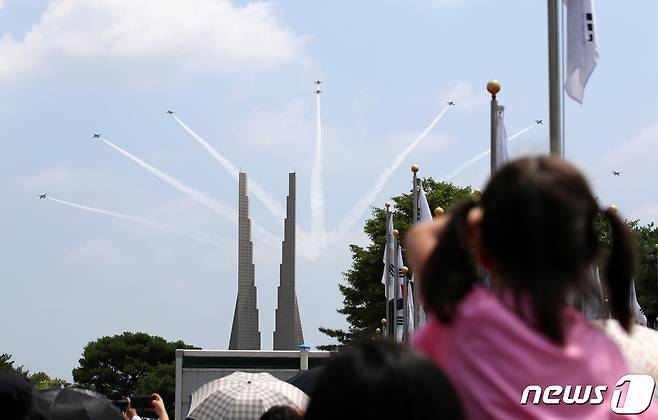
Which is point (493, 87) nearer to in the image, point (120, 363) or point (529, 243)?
point (529, 243)

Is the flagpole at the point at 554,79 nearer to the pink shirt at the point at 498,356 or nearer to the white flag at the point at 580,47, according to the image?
the white flag at the point at 580,47

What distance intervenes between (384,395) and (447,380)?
0.52 feet

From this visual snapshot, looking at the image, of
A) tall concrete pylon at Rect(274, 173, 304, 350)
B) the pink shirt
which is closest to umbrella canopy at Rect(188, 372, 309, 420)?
the pink shirt

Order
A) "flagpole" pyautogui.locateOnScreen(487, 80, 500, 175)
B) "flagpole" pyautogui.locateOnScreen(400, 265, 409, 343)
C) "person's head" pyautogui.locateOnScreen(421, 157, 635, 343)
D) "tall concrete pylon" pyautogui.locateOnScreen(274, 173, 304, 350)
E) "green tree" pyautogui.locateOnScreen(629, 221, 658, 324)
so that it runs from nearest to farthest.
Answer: "person's head" pyautogui.locateOnScreen(421, 157, 635, 343), "flagpole" pyautogui.locateOnScreen(487, 80, 500, 175), "flagpole" pyautogui.locateOnScreen(400, 265, 409, 343), "green tree" pyautogui.locateOnScreen(629, 221, 658, 324), "tall concrete pylon" pyautogui.locateOnScreen(274, 173, 304, 350)

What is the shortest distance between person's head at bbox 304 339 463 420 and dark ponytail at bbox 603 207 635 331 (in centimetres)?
70

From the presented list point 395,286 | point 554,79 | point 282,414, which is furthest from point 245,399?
point 395,286

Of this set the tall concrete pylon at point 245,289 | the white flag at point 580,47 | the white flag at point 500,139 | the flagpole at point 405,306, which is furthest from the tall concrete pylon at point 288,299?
the white flag at point 580,47

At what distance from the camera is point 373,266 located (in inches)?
2761

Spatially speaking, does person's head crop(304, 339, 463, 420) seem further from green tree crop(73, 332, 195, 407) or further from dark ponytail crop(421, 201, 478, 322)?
green tree crop(73, 332, 195, 407)

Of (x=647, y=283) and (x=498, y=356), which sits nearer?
(x=498, y=356)

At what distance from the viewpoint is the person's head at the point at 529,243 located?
8.75 feet

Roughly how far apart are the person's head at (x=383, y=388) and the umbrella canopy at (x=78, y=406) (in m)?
5.06

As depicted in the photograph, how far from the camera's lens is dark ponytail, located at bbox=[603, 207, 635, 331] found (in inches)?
118

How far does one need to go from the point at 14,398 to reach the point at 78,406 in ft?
9.16
